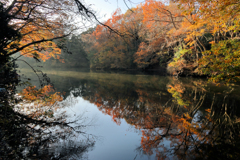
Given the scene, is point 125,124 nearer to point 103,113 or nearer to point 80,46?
point 103,113

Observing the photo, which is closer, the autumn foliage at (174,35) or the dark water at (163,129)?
the dark water at (163,129)

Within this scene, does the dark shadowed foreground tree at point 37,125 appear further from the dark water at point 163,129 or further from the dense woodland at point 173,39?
the dense woodland at point 173,39

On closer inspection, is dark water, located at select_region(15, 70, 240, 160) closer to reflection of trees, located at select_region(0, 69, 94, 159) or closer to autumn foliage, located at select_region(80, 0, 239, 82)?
reflection of trees, located at select_region(0, 69, 94, 159)

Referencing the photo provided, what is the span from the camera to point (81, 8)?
9.20 feet

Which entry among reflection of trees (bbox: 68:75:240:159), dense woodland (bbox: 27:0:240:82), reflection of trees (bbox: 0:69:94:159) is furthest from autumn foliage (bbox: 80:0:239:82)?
reflection of trees (bbox: 0:69:94:159)

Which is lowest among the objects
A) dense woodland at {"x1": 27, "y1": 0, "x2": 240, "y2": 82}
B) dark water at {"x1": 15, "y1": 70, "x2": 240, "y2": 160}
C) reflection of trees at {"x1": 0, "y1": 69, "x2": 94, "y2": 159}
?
dark water at {"x1": 15, "y1": 70, "x2": 240, "y2": 160}

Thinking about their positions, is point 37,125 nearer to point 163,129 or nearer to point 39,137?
point 39,137

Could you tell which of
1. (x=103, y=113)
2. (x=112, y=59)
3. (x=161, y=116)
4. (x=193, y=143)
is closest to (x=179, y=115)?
(x=161, y=116)

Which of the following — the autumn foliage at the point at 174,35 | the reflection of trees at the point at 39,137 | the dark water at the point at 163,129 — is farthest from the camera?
the autumn foliage at the point at 174,35

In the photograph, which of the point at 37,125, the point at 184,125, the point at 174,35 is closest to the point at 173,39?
the point at 174,35

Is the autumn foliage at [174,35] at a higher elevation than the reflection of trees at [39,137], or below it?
higher

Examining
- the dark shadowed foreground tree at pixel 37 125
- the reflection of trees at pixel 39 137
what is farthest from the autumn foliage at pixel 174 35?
the reflection of trees at pixel 39 137

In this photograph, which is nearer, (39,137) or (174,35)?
(39,137)

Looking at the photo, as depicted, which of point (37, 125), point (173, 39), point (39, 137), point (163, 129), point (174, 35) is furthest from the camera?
point (173, 39)
